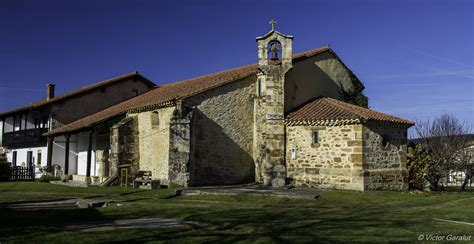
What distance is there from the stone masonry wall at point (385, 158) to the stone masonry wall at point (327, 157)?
42cm

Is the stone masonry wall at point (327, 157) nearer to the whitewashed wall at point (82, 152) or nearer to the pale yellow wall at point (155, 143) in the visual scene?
the pale yellow wall at point (155, 143)

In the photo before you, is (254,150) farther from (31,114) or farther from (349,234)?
(31,114)

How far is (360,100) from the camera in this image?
85.1 ft

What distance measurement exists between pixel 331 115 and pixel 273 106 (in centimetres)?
280

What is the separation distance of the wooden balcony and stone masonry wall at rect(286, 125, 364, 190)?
18.7m

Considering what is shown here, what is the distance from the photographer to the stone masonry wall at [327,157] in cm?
1862

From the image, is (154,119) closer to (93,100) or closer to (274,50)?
(274,50)

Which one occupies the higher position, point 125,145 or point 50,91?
point 50,91

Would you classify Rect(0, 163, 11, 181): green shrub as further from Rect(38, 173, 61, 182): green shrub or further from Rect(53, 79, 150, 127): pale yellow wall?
Rect(53, 79, 150, 127): pale yellow wall

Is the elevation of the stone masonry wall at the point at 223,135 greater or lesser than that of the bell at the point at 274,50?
lesser

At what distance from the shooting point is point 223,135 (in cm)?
2150

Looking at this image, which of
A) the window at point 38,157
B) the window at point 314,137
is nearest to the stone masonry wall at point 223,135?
the window at point 314,137

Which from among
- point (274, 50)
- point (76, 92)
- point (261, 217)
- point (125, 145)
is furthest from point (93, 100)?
point (261, 217)

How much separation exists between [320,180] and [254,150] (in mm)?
4102
